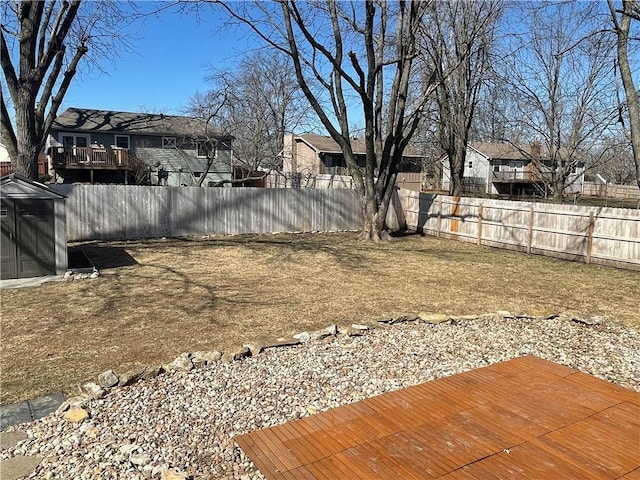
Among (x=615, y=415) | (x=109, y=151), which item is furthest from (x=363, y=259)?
(x=109, y=151)

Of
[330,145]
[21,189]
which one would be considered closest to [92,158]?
[21,189]

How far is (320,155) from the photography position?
3822 centimetres

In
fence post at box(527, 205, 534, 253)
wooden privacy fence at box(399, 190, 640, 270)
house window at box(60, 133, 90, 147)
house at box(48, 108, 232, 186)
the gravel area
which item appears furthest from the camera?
house window at box(60, 133, 90, 147)

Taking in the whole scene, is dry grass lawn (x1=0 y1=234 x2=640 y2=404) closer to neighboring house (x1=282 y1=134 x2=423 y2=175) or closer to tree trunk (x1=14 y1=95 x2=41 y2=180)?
tree trunk (x1=14 y1=95 x2=41 y2=180)

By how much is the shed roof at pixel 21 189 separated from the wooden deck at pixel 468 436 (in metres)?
7.12

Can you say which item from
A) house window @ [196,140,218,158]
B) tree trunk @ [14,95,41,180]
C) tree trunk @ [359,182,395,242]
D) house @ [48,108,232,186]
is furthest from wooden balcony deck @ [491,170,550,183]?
tree trunk @ [14,95,41,180]

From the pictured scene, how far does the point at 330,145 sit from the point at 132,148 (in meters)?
16.2

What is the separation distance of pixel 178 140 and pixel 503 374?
90.9 ft

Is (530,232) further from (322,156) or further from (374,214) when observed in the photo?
(322,156)

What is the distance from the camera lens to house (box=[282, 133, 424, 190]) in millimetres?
37656

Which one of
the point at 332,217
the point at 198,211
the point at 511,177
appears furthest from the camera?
the point at 511,177

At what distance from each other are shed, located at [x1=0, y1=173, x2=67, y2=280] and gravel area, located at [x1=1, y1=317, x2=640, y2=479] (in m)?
5.60

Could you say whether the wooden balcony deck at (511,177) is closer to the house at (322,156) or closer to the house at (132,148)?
the house at (322,156)

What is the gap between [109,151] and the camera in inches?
985
